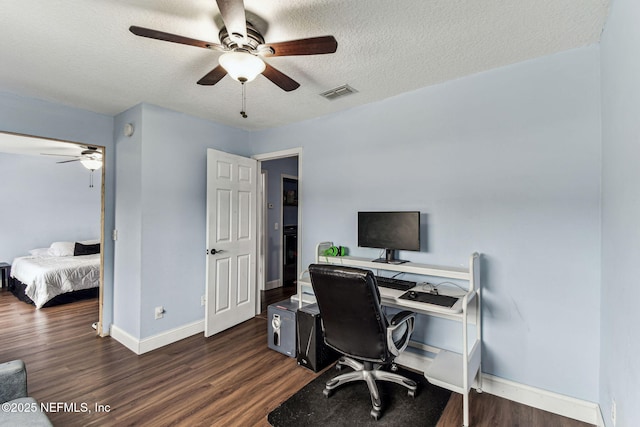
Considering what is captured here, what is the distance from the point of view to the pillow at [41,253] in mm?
5198

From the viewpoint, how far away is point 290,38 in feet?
6.01

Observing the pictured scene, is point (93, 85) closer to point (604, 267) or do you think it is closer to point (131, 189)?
point (131, 189)

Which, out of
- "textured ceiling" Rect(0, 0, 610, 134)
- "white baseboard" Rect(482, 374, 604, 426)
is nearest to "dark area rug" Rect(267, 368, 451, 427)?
"white baseboard" Rect(482, 374, 604, 426)

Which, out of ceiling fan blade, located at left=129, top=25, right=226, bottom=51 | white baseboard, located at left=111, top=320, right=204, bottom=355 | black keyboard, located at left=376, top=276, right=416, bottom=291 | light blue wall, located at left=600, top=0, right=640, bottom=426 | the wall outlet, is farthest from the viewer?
the wall outlet

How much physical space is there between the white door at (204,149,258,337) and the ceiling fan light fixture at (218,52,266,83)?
1.72m

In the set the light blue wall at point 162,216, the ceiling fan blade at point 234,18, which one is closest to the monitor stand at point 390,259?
the ceiling fan blade at point 234,18

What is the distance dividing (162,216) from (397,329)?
251 cm

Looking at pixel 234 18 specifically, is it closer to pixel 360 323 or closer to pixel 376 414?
pixel 360 323

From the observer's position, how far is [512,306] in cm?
212

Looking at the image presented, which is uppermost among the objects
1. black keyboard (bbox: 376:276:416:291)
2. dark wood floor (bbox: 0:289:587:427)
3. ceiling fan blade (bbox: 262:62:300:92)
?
ceiling fan blade (bbox: 262:62:300:92)

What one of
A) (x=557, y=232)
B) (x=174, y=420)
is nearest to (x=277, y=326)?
(x=174, y=420)

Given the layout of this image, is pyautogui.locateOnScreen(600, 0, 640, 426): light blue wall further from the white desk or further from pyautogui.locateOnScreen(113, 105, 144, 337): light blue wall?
pyautogui.locateOnScreen(113, 105, 144, 337): light blue wall

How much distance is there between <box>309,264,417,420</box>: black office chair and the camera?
1.81 m

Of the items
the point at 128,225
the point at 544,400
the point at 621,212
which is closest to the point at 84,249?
the point at 128,225
